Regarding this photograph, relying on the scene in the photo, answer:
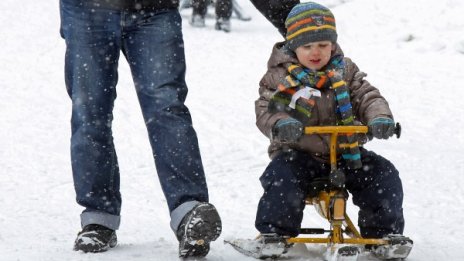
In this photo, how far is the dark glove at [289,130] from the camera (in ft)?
12.8

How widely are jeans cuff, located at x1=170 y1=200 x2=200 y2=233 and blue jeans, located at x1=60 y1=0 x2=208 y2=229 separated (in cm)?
4

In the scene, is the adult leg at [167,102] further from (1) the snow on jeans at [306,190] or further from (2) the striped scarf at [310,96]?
(2) the striped scarf at [310,96]

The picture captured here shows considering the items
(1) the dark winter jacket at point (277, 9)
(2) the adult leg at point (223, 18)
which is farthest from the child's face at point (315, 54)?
(2) the adult leg at point (223, 18)

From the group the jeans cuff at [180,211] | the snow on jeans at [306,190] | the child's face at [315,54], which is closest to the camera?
the jeans cuff at [180,211]

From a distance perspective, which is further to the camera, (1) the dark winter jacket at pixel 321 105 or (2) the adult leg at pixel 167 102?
(1) the dark winter jacket at pixel 321 105

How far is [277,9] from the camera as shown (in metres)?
4.61

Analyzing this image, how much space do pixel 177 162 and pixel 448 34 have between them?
9432mm

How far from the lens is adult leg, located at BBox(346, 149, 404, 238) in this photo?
4172 millimetres

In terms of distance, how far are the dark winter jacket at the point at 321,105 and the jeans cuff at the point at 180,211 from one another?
511 mm

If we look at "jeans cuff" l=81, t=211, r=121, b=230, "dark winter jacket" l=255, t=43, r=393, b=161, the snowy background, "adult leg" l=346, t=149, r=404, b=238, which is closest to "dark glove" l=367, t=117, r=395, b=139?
"dark winter jacket" l=255, t=43, r=393, b=161

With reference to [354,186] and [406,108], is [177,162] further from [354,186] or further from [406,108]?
[406,108]

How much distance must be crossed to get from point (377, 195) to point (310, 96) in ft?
1.77

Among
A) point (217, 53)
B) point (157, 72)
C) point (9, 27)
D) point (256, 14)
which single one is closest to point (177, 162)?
point (157, 72)

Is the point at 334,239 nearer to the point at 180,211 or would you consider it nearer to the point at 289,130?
the point at 289,130
